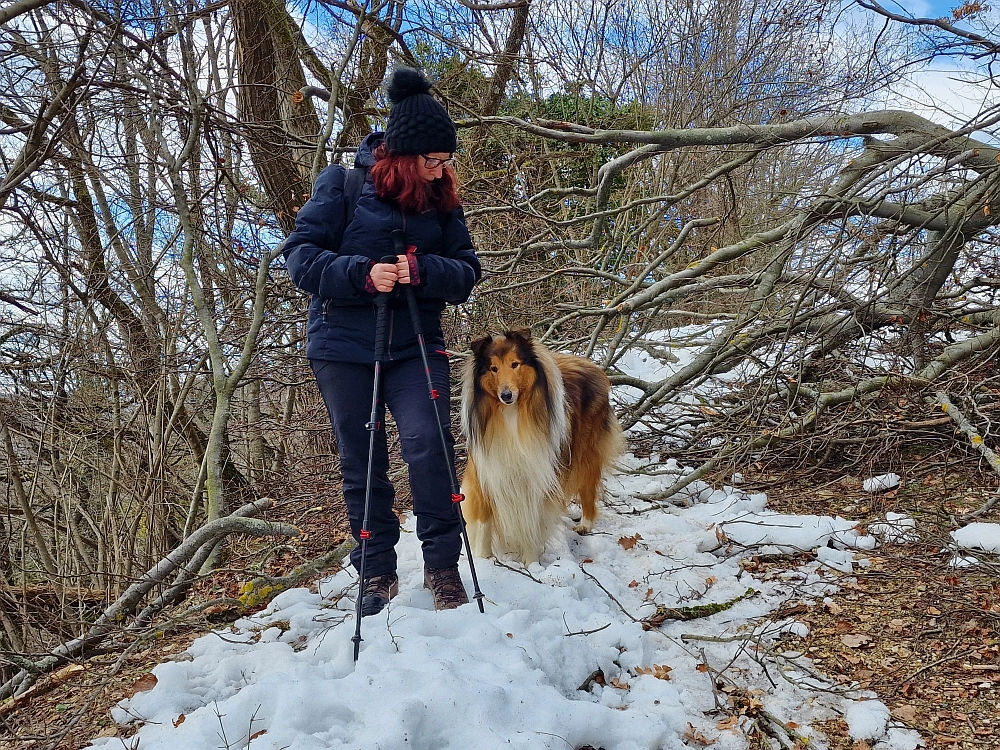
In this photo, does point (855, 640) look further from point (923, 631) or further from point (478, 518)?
point (478, 518)

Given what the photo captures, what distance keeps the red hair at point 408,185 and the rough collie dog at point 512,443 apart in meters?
0.96

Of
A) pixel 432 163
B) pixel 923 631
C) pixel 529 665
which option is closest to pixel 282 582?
pixel 529 665

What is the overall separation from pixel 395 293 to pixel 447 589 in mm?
1234

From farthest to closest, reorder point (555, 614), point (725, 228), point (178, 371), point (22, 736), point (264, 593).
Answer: point (725, 228), point (178, 371), point (264, 593), point (555, 614), point (22, 736)

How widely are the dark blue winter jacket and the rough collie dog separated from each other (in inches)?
30.9

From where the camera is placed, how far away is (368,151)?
116 inches

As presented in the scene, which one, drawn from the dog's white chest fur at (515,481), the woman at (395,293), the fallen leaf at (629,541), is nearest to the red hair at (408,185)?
the woman at (395,293)

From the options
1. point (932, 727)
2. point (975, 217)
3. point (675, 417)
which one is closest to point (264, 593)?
point (932, 727)

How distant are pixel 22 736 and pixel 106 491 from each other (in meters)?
4.33

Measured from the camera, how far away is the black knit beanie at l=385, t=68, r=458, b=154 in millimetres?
2680

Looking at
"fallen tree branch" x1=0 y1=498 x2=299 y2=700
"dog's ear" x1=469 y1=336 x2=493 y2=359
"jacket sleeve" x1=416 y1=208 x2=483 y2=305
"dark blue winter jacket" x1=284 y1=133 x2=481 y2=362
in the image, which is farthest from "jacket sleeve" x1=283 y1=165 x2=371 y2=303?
"fallen tree branch" x1=0 y1=498 x2=299 y2=700

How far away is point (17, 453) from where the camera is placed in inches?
230

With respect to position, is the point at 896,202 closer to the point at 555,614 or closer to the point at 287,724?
the point at 555,614

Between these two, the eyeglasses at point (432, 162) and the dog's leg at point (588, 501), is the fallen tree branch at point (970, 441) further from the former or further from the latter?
the eyeglasses at point (432, 162)
